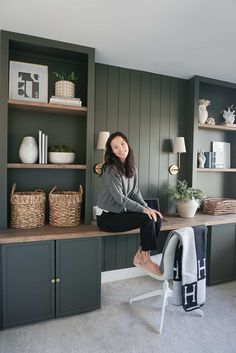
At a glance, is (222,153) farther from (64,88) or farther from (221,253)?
(64,88)

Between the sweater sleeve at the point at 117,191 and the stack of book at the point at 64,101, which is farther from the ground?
the stack of book at the point at 64,101

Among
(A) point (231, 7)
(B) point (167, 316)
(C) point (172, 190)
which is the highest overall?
(A) point (231, 7)

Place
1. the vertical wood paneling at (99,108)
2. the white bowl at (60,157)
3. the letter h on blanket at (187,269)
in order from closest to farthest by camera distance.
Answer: the letter h on blanket at (187,269), the white bowl at (60,157), the vertical wood paneling at (99,108)

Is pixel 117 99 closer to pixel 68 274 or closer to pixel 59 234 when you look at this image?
pixel 59 234

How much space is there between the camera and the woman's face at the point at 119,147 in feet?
7.24

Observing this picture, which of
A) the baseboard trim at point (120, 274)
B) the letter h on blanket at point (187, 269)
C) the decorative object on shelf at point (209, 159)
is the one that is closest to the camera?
the letter h on blanket at point (187, 269)

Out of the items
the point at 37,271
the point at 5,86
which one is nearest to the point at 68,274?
the point at 37,271

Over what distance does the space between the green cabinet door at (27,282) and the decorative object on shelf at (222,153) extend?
244 centimetres

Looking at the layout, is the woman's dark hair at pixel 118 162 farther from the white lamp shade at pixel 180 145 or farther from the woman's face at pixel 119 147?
the white lamp shade at pixel 180 145

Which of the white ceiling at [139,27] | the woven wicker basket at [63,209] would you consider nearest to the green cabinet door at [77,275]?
the woven wicker basket at [63,209]

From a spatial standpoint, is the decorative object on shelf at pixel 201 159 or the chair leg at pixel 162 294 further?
the decorative object on shelf at pixel 201 159

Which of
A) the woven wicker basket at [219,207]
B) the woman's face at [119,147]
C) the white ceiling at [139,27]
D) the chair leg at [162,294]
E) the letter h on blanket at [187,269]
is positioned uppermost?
the white ceiling at [139,27]

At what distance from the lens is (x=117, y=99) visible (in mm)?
2766

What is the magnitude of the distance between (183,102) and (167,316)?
246 centimetres
